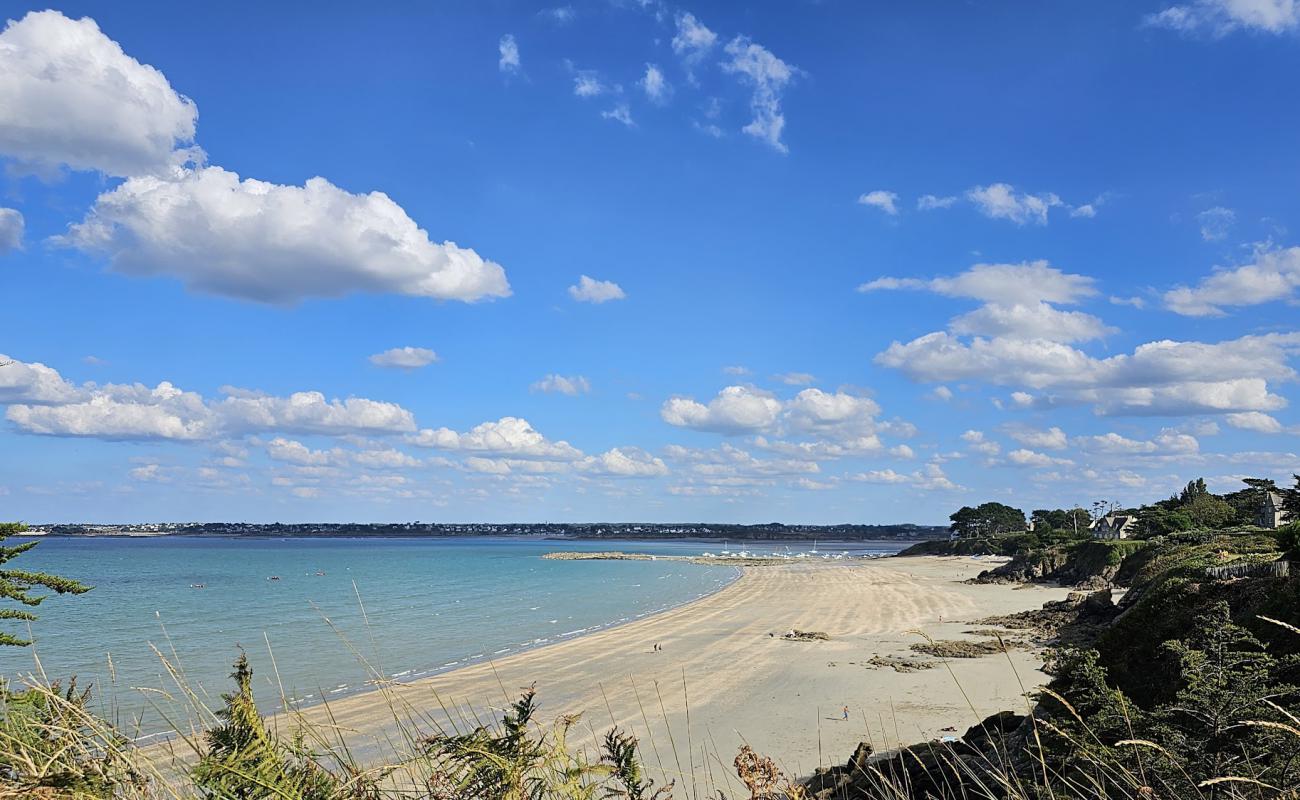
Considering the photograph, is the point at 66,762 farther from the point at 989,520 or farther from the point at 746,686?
the point at 989,520

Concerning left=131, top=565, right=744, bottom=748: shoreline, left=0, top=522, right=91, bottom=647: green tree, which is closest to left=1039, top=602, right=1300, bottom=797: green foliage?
left=131, top=565, right=744, bottom=748: shoreline

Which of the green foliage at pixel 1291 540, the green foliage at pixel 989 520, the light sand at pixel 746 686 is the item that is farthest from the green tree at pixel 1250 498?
the green foliage at pixel 989 520

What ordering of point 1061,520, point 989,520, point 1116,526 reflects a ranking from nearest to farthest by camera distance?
1. point 1116,526
2. point 1061,520
3. point 989,520

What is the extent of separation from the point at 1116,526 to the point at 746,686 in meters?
81.6

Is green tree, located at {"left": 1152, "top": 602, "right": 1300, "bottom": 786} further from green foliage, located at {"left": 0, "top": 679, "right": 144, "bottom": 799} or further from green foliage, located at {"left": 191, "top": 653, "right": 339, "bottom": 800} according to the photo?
green foliage, located at {"left": 0, "top": 679, "right": 144, "bottom": 799}

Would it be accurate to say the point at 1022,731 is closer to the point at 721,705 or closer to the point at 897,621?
the point at 721,705

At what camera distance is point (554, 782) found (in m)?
2.76

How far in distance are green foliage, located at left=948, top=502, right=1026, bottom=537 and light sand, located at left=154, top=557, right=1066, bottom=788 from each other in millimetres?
110588

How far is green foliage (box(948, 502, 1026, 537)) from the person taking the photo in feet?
486

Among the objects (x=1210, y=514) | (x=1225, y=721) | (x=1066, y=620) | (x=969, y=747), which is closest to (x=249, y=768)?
(x=1225, y=721)

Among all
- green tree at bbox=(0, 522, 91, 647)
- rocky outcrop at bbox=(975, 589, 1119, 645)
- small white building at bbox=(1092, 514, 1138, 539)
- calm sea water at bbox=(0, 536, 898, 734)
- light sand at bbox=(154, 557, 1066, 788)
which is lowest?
calm sea water at bbox=(0, 536, 898, 734)

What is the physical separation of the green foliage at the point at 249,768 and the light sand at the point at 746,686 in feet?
9.48

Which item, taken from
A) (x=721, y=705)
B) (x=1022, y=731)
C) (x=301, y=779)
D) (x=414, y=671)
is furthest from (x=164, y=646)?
(x=301, y=779)

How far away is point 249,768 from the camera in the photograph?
2.55 m
